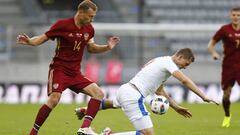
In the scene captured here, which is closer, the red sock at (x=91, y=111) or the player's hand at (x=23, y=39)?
the player's hand at (x=23, y=39)

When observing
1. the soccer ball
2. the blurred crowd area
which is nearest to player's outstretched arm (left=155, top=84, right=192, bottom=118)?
the soccer ball

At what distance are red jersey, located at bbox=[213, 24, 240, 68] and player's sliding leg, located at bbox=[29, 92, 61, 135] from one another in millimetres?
4821

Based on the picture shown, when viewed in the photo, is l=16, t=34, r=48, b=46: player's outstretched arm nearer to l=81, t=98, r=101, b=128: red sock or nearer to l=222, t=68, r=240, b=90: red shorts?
l=81, t=98, r=101, b=128: red sock

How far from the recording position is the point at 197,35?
26.2m

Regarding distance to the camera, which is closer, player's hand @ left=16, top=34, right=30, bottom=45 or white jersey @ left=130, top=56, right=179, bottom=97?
white jersey @ left=130, top=56, right=179, bottom=97

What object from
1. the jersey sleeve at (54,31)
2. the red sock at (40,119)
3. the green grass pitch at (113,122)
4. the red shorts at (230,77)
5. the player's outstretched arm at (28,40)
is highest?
the jersey sleeve at (54,31)

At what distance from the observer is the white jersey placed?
33.8 feet

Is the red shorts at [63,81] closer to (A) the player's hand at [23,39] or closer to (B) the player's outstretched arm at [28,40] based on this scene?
(B) the player's outstretched arm at [28,40]

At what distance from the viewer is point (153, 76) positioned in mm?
10398

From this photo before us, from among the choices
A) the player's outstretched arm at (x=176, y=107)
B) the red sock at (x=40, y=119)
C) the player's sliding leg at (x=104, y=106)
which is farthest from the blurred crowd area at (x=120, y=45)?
the player's outstretched arm at (x=176, y=107)

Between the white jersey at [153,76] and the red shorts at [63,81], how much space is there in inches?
64.2

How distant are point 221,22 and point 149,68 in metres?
19.1

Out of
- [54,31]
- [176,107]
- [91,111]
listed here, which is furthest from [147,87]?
[54,31]

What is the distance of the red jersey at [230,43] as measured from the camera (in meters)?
15.2
